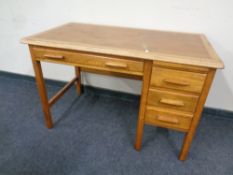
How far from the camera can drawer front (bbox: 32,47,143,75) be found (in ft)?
3.41

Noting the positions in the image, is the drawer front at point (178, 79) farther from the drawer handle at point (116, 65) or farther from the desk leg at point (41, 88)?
the desk leg at point (41, 88)

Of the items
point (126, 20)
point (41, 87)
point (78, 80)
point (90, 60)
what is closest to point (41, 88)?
point (41, 87)

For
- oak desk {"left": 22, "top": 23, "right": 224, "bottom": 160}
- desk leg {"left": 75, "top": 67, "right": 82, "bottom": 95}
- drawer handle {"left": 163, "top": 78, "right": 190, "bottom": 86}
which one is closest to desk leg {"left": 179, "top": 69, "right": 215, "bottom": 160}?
oak desk {"left": 22, "top": 23, "right": 224, "bottom": 160}

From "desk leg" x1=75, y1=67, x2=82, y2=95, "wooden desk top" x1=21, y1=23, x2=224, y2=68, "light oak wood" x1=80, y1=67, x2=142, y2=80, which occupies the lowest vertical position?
"desk leg" x1=75, y1=67, x2=82, y2=95

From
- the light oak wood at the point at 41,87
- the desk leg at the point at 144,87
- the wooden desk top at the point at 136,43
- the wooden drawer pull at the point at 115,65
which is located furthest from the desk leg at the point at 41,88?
the desk leg at the point at 144,87

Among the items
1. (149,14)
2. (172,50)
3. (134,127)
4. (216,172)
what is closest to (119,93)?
(134,127)

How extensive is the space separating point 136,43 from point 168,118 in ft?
1.74

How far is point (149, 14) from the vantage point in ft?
4.85

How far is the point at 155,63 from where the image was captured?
38.7 inches

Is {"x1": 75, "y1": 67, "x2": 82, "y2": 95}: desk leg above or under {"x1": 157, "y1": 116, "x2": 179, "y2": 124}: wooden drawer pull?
under

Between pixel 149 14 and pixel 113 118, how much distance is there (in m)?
0.99

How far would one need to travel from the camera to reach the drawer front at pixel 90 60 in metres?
1.04

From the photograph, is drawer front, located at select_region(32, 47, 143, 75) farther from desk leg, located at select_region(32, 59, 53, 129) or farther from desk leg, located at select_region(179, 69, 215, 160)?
desk leg, located at select_region(179, 69, 215, 160)

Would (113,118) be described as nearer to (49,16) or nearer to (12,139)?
(12,139)
